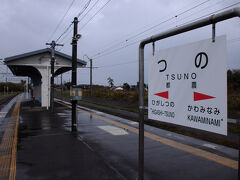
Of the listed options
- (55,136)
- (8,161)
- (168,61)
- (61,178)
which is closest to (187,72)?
(168,61)

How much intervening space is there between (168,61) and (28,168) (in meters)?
4.08

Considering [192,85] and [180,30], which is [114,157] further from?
[180,30]

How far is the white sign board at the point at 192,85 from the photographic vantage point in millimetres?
2463

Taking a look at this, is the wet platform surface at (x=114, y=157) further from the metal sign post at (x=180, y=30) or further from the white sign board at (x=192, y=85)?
the white sign board at (x=192, y=85)

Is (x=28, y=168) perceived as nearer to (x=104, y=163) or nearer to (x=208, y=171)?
(x=104, y=163)

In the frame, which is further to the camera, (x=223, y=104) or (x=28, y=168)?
(x=28, y=168)

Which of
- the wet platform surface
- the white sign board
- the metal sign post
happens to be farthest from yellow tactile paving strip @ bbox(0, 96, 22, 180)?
the white sign board

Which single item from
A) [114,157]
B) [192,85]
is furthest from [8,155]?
[192,85]

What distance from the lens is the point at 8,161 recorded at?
18.5 feet

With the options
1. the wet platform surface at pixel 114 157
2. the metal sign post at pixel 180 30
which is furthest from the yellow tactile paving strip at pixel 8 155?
the metal sign post at pixel 180 30

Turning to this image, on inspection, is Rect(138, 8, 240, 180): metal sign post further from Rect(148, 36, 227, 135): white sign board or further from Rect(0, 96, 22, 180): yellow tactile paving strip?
Rect(0, 96, 22, 180): yellow tactile paving strip

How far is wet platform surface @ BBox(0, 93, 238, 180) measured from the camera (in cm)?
475

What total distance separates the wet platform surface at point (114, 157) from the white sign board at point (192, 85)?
2.16 metres

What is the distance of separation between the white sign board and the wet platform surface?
2160mm
